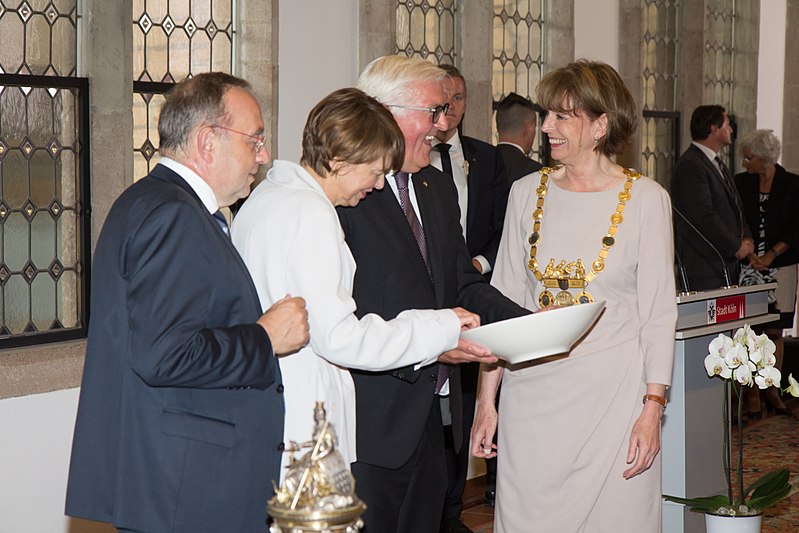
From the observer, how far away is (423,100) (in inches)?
133

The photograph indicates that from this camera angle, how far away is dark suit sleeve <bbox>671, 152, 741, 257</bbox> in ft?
27.5


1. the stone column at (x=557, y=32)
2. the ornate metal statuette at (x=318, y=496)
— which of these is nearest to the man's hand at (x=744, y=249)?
the stone column at (x=557, y=32)

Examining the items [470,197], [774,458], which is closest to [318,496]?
[470,197]

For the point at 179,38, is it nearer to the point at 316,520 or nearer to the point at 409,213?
the point at 409,213

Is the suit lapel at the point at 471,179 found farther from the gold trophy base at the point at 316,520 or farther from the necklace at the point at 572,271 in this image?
the gold trophy base at the point at 316,520

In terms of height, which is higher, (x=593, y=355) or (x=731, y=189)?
(x=731, y=189)

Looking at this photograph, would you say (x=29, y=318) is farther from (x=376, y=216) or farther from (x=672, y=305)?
(x=672, y=305)

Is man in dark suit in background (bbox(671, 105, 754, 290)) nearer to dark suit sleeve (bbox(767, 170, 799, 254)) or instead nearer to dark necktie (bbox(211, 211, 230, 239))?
dark suit sleeve (bbox(767, 170, 799, 254))

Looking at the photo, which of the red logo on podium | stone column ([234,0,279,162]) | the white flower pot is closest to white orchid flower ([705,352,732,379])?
the white flower pot

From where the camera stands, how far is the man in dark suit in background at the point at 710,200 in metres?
8.24

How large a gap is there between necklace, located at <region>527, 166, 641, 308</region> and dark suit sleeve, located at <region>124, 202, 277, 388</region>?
140cm

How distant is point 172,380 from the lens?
97.9 inches

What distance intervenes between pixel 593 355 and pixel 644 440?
0.30 metres

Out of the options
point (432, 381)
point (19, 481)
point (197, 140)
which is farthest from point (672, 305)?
point (19, 481)
